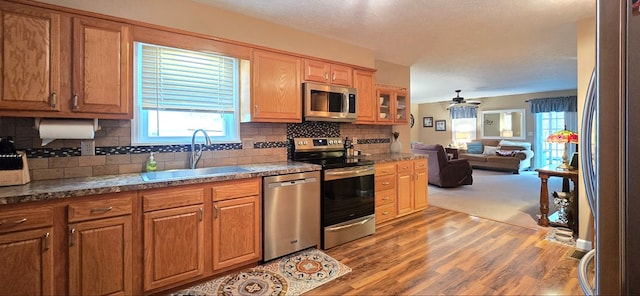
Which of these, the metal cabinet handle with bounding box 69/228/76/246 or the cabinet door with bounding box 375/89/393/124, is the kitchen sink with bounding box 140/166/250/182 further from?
the cabinet door with bounding box 375/89/393/124

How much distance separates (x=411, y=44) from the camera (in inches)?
147

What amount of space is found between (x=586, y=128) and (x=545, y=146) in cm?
904

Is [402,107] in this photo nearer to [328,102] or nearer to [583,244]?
[328,102]

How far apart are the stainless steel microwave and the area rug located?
150 centimetres

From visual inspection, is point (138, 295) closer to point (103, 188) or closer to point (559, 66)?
point (103, 188)

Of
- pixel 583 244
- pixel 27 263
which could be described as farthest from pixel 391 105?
pixel 27 263

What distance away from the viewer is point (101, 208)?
1.75 m

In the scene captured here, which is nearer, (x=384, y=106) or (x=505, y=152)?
(x=384, y=106)

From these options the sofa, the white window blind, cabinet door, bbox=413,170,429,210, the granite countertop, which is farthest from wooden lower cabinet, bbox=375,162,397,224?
the sofa

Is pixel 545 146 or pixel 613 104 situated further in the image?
pixel 545 146

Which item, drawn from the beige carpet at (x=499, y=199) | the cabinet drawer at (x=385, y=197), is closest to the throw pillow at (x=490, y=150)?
the beige carpet at (x=499, y=199)

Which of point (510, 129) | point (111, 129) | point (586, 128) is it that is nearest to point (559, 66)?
point (510, 129)

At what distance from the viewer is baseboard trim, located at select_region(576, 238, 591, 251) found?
2.72 metres

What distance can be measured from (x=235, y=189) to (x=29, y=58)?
1563 millimetres
